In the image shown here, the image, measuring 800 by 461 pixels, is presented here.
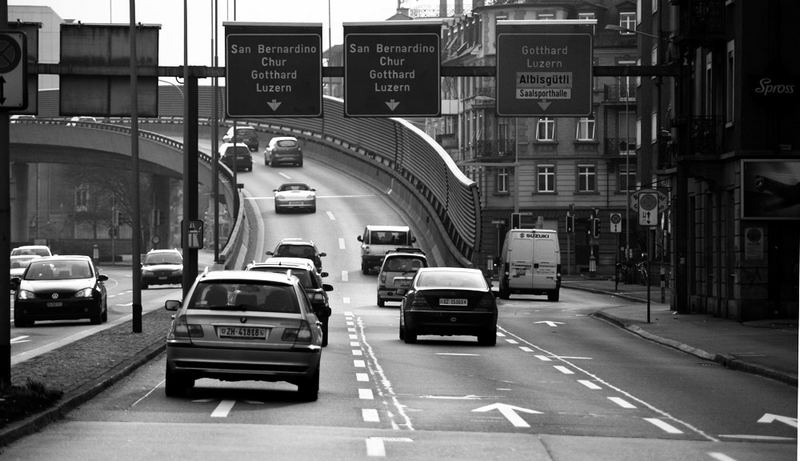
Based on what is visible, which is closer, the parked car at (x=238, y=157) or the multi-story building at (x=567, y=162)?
the multi-story building at (x=567, y=162)

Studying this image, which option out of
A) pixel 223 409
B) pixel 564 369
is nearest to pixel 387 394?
pixel 223 409

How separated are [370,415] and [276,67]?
1942 centimetres

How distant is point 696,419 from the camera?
16078mm

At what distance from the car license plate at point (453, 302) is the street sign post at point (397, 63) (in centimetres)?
721

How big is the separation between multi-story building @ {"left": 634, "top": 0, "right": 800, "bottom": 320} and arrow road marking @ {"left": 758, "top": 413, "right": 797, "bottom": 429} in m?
18.2

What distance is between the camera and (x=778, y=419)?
16.3 m

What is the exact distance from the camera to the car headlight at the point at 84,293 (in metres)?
34.8

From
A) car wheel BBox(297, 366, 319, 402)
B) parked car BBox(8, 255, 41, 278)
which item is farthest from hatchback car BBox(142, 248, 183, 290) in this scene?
car wheel BBox(297, 366, 319, 402)

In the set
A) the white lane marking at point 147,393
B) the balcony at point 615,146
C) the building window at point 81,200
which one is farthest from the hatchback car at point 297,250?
the building window at point 81,200

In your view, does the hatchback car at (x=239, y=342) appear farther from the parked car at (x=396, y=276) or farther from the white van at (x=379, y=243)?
the white van at (x=379, y=243)

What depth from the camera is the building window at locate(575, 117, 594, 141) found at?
10256cm

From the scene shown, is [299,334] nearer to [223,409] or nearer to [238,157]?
[223,409]

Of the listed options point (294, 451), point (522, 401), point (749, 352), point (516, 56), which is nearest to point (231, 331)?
point (522, 401)

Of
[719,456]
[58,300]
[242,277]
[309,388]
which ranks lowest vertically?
[719,456]
